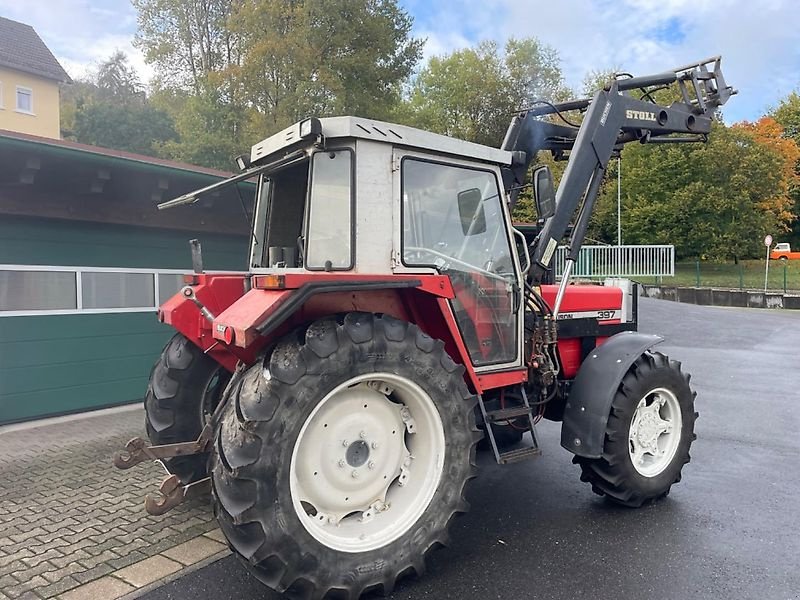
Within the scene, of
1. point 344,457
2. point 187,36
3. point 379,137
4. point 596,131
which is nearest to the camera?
point 344,457

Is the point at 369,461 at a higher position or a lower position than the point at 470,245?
lower

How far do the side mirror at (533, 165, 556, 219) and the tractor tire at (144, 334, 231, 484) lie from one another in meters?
2.39

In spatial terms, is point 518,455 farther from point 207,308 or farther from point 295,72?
point 295,72

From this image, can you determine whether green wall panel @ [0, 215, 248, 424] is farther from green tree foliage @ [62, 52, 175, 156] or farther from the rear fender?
green tree foliage @ [62, 52, 175, 156]

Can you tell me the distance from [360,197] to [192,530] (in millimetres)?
2410

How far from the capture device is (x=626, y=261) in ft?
75.6

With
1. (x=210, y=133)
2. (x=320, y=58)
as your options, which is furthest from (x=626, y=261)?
(x=210, y=133)

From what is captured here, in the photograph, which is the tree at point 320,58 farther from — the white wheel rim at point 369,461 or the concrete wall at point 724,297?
the white wheel rim at point 369,461

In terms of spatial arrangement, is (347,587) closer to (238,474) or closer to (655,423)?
(238,474)

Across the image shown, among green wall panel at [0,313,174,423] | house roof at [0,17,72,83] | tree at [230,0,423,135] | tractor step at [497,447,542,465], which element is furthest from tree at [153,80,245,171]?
tractor step at [497,447,542,465]

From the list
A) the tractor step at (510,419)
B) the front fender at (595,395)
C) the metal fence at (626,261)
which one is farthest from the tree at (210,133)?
the tractor step at (510,419)

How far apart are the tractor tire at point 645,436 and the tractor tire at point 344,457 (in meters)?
1.26

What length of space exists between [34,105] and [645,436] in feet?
98.8

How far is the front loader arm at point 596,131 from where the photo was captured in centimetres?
429
